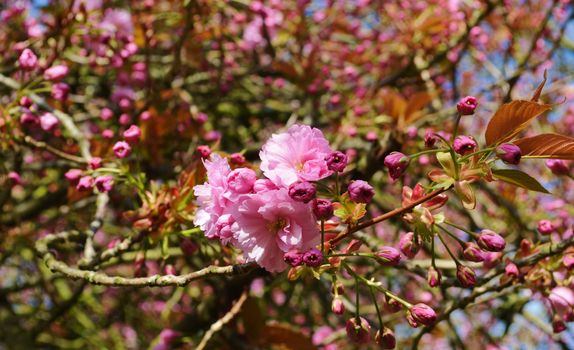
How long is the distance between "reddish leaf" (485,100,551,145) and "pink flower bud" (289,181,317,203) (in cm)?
32

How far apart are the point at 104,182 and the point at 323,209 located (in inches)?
28.7

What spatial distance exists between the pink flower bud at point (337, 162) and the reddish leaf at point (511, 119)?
9.7 inches

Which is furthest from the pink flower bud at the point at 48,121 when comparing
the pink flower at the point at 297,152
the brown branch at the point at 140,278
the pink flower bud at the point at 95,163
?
the pink flower at the point at 297,152

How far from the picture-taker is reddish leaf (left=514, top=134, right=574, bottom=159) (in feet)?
3.09

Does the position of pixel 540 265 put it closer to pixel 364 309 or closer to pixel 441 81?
pixel 364 309

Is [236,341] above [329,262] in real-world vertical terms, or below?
below

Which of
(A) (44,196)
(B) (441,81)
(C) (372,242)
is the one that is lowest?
(A) (44,196)

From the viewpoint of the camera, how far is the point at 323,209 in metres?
0.94

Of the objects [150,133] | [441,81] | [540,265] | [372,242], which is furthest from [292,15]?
[540,265]

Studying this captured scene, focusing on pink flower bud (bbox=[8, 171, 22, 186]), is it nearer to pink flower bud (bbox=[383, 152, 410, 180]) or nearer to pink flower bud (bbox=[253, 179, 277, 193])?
pink flower bud (bbox=[253, 179, 277, 193])

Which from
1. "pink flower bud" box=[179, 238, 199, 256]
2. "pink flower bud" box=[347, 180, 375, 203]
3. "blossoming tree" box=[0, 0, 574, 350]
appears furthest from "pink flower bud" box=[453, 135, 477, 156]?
"pink flower bud" box=[179, 238, 199, 256]

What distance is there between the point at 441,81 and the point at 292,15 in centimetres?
93

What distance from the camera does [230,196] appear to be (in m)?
1.01

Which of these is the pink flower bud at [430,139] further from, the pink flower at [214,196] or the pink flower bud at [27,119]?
the pink flower bud at [27,119]
